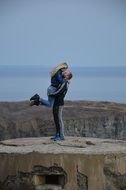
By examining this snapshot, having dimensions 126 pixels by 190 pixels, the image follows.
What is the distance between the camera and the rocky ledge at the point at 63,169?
1384 centimetres

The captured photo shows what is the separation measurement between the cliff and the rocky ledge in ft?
29.8

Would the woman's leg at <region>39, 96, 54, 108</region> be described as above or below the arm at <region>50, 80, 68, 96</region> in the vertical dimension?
below

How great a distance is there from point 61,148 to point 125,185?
1.26 m

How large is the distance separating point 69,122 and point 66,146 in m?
9.64

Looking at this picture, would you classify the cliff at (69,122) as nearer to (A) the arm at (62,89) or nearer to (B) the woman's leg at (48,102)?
(B) the woman's leg at (48,102)

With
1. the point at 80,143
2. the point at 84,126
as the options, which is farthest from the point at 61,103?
the point at 84,126

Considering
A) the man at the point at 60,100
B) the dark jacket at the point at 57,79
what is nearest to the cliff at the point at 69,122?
the man at the point at 60,100

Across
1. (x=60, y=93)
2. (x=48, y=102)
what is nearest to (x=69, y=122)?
(x=48, y=102)

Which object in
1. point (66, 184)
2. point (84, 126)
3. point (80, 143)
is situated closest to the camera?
point (66, 184)

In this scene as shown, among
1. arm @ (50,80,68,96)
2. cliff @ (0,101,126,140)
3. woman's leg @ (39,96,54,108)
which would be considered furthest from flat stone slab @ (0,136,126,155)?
cliff @ (0,101,126,140)

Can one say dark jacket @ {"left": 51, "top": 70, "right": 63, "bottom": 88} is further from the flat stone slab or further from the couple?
the flat stone slab

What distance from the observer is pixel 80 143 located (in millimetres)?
15188

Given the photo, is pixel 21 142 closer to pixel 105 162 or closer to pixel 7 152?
pixel 7 152

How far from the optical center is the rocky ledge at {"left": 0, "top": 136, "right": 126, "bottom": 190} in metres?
13.8
